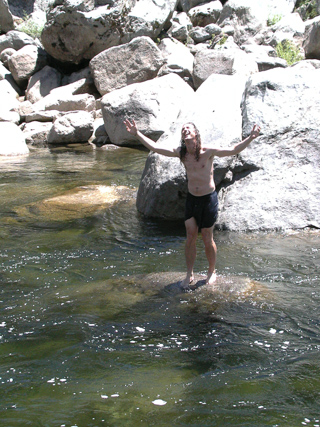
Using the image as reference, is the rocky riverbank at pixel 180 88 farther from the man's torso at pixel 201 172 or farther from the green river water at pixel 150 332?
the man's torso at pixel 201 172

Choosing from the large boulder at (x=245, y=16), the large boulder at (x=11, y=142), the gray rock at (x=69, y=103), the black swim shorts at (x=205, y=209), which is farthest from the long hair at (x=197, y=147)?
the large boulder at (x=245, y=16)

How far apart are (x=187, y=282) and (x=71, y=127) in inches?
468

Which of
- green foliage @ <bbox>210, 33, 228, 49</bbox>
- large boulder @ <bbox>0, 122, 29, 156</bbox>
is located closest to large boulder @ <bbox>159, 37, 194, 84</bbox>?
green foliage @ <bbox>210, 33, 228, 49</bbox>

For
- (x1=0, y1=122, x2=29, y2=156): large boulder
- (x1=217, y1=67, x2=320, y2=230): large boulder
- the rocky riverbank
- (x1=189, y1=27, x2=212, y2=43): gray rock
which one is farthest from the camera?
(x1=189, y1=27, x2=212, y2=43): gray rock

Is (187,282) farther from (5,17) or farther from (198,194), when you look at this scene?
(5,17)

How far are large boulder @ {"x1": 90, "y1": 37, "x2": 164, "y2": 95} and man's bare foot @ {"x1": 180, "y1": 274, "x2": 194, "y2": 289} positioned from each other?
46.6 feet

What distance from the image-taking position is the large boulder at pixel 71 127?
15859mm

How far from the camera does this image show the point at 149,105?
46.0ft

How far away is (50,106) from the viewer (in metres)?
17.9

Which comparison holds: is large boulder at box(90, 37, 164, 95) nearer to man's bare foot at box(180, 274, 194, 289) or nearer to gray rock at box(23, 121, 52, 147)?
gray rock at box(23, 121, 52, 147)

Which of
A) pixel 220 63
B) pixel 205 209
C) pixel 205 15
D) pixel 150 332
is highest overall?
pixel 205 15

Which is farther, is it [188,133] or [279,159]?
[279,159]

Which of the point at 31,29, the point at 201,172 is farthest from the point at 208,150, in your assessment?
the point at 31,29

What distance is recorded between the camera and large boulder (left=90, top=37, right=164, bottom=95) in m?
17.7
